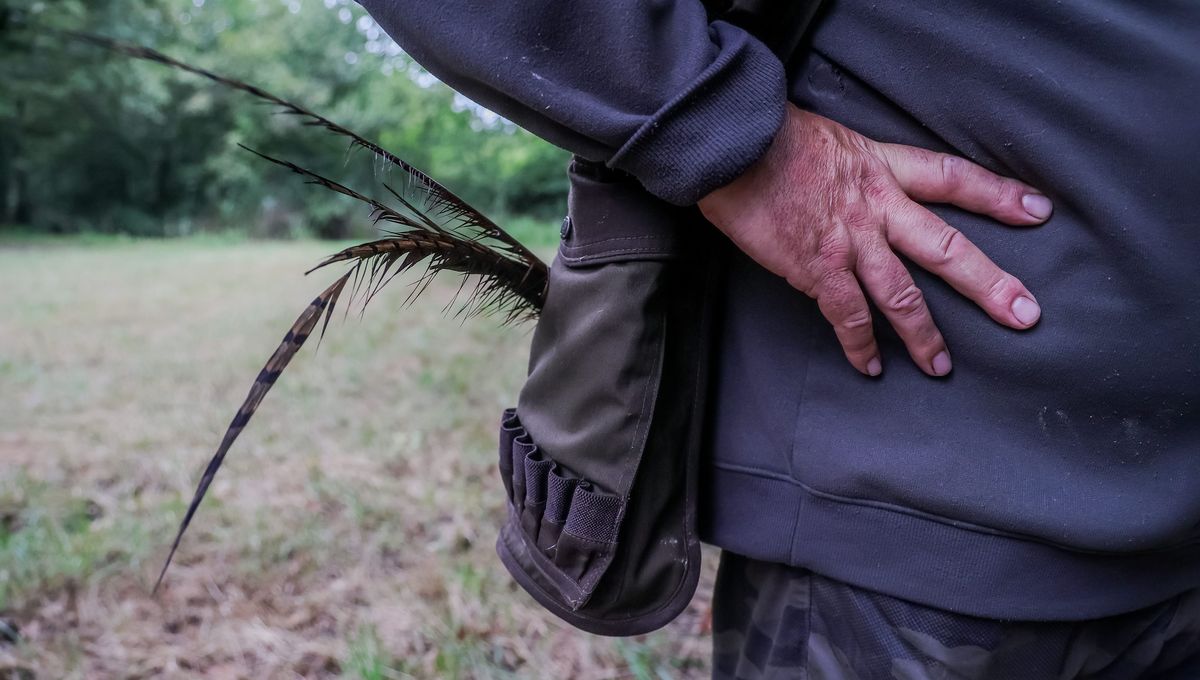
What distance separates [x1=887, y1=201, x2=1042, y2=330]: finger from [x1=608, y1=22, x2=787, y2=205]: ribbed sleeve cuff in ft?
0.55

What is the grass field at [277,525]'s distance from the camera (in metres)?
2.12

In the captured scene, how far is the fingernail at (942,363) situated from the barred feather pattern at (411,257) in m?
0.49

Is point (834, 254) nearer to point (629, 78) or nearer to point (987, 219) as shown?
point (987, 219)

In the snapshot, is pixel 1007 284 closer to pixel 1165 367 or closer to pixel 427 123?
pixel 1165 367

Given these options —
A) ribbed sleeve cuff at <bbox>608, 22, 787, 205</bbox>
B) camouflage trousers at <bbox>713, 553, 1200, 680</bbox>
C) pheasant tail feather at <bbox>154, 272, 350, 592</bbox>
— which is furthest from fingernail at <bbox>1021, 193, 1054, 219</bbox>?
pheasant tail feather at <bbox>154, 272, 350, 592</bbox>

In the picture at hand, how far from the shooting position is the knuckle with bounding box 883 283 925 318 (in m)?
0.82

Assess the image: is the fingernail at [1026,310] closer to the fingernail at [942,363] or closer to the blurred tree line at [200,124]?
the fingernail at [942,363]

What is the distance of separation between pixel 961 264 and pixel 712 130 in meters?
0.28

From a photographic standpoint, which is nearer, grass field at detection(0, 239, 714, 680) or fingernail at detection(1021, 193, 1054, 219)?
fingernail at detection(1021, 193, 1054, 219)

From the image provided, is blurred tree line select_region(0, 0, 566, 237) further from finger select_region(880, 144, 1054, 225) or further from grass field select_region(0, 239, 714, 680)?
finger select_region(880, 144, 1054, 225)

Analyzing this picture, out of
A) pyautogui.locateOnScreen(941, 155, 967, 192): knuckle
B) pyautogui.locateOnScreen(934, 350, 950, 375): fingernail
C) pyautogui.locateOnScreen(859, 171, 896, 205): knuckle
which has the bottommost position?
pyautogui.locateOnScreen(934, 350, 950, 375): fingernail

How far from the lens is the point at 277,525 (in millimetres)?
2797

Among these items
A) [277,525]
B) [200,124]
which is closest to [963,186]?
[277,525]

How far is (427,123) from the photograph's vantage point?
17.8m
